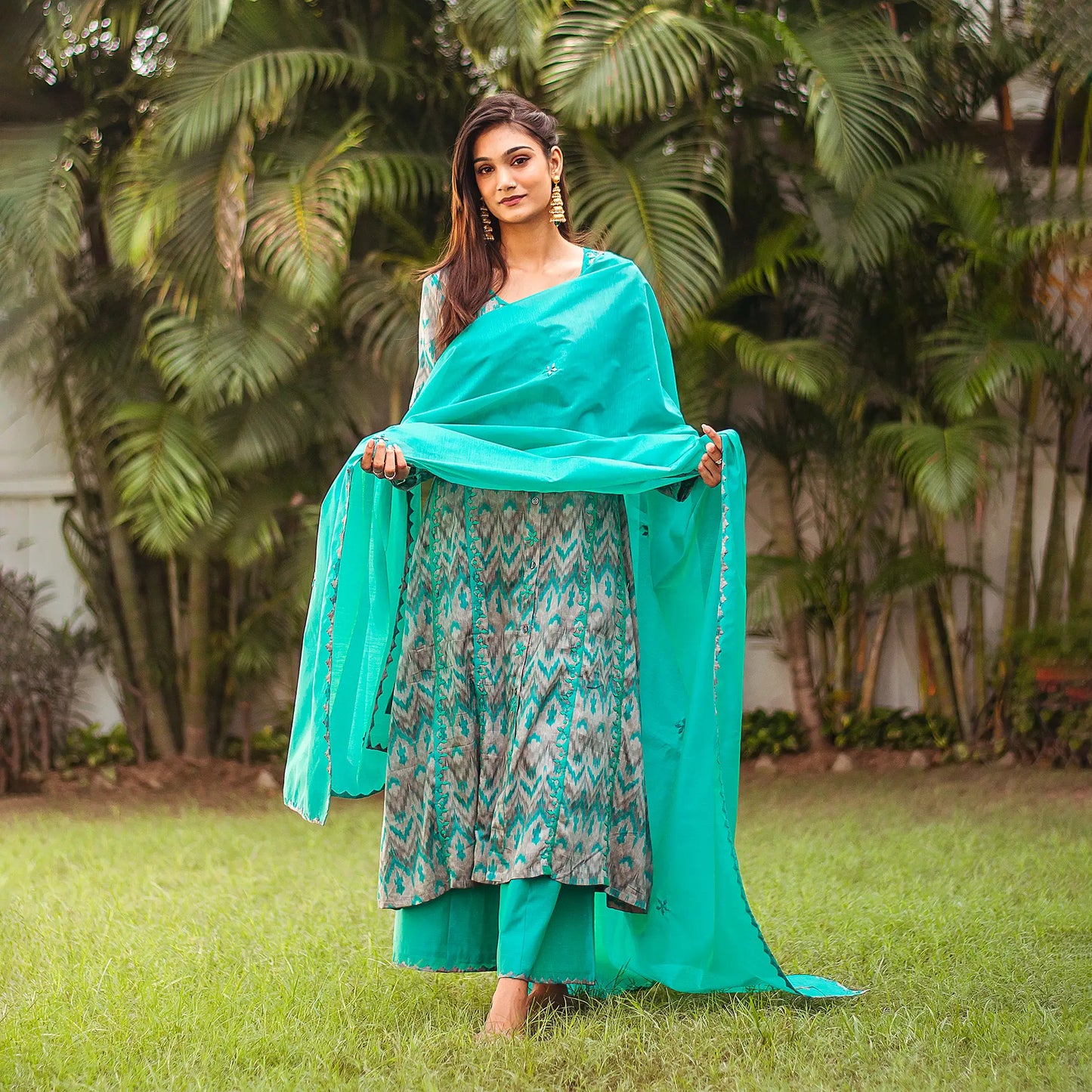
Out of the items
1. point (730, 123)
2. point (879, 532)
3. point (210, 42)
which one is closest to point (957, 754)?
point (879, 532)

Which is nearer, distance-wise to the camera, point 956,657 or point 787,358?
point 787,358

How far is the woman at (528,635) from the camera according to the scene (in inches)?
105

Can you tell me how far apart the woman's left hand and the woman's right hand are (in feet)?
2.00

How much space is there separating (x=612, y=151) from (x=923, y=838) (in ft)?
11.0

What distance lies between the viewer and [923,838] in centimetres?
471

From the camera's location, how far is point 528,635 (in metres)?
2.72

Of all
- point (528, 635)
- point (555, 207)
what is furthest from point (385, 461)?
point (555, 207)

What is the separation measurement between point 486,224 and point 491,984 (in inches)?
65.3

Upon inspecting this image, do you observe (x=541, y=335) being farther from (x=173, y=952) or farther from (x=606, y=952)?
(x=173, y=952)

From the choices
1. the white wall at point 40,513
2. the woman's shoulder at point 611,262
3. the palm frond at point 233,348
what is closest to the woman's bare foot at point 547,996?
the woman's shoulder at point 611,262

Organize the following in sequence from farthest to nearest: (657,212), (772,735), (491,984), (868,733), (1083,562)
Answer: (772,735), (868,733), (1083,562), (657,212), (491,984)

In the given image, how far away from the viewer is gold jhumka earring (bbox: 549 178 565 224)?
2877 millimetres

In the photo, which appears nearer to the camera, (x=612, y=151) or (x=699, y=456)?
(x=699, y=456)

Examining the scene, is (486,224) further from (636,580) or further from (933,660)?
(933,660)
